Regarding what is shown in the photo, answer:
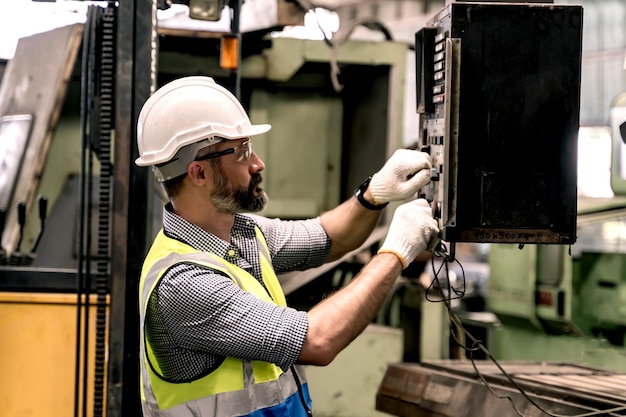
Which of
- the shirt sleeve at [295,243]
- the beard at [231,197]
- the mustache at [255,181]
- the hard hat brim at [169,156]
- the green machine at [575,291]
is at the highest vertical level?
the hard hat brim at [169,156]

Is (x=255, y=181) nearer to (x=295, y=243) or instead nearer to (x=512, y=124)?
(x=295, y=243)

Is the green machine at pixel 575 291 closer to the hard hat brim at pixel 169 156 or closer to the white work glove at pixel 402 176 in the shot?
the white work glove at pixel 402 176

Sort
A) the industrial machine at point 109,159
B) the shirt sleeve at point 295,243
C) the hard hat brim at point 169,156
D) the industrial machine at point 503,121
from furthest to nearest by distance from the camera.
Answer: the industrial machine at point 109,159
the shirt sleeve at point 295,243
the hard hat brim at point 169,156
the industrial machine at point 503,121

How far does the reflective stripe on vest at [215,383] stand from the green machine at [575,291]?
257 centimetres

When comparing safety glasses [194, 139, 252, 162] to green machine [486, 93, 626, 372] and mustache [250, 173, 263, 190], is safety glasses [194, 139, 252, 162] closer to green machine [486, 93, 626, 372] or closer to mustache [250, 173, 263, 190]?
mustache [250, 173, 263, 190]

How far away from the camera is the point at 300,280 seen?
3938 mm

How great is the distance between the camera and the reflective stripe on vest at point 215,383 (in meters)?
2.05

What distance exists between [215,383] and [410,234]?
0.59 meters

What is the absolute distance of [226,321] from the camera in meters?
1.97

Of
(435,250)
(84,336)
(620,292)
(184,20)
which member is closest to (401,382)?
(435,250)

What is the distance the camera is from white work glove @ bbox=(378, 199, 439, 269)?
219 centimetres

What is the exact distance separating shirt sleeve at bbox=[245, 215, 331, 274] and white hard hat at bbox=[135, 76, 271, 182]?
0.37m

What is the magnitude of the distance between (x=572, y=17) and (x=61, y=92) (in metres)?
2.31

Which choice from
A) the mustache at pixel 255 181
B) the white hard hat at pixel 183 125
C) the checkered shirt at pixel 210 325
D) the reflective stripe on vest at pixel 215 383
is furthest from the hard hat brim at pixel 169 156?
the checkered shirt at pixel 210 325
